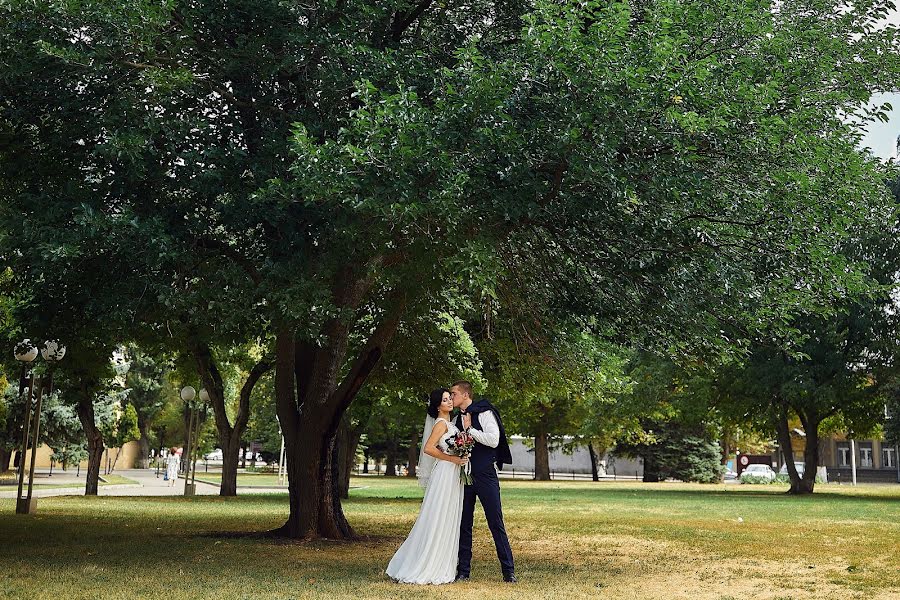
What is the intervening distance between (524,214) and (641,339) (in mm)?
3138

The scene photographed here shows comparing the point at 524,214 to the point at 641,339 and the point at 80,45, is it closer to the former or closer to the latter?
the point at 641,339

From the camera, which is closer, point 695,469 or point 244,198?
point 244,198

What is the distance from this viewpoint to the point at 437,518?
10.3 m

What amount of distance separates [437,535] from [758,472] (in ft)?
165

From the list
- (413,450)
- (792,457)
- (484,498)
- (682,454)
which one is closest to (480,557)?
(484,498)

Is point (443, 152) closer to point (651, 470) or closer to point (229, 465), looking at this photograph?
point (229, 465)

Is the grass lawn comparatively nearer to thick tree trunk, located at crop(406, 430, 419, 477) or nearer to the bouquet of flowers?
the bouquet of flowers

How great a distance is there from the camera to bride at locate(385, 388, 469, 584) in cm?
1020

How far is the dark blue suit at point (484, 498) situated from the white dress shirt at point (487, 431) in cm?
4

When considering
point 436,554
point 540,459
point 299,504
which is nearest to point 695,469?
point 540,459

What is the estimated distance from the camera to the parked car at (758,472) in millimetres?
55312

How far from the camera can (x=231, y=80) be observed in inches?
485

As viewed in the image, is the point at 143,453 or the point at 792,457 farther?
the point at 143,453

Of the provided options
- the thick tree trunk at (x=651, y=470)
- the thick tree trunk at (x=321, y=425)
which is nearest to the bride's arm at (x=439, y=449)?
the thick tree trunk at (x=321, y=425)
